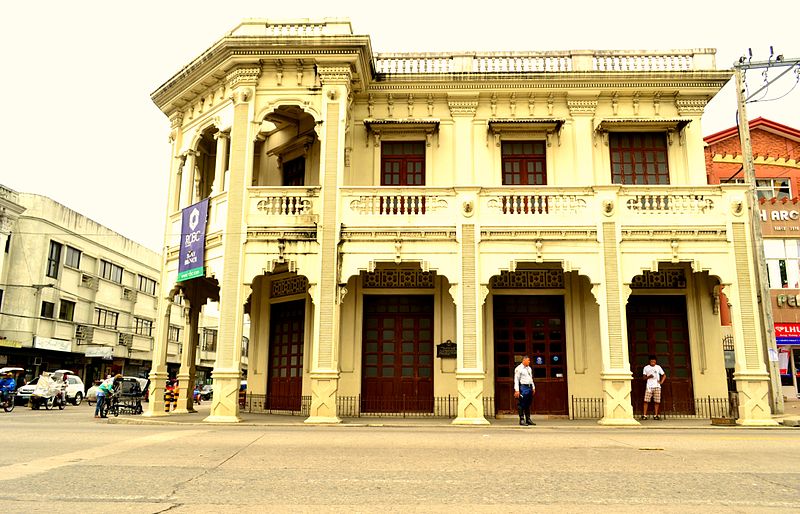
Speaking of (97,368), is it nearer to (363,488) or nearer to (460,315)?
(460,315)


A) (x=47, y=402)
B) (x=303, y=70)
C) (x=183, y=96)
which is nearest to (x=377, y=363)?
(x=303, y=70)

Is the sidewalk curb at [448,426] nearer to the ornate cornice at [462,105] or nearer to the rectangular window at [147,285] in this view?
the ornate cornice at [462,105]

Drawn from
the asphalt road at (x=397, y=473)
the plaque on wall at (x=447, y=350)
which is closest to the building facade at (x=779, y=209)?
the plaque on wall at (x=447, y=350)

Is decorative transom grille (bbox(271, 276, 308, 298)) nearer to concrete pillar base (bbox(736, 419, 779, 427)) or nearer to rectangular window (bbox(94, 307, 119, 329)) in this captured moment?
concrete pillar base (bbox(736, 419, 779, 427))

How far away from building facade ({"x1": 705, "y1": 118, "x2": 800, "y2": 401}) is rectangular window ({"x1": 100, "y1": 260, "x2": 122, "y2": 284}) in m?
40.5

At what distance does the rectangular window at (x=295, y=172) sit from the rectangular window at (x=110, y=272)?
97.7 ft

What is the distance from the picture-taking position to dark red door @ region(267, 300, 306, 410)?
18.5 m

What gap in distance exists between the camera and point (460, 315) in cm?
1558

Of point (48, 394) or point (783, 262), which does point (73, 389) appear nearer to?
point (48, 394)

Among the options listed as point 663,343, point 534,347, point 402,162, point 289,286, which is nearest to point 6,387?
point 289,286

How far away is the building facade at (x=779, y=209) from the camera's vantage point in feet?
84.4

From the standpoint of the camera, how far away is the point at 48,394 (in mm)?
26812

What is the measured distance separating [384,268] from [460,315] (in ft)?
11.5

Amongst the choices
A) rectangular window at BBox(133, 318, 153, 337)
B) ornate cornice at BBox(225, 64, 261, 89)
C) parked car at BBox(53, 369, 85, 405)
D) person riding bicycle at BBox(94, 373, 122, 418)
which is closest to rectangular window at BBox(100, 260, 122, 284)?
rectangular window at BBox(133, 318, 153, 337)
